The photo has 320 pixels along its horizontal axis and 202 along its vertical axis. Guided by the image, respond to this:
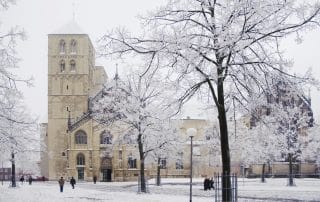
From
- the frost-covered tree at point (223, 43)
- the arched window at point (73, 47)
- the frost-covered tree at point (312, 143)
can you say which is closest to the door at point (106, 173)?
the arched window at point (73, 47)

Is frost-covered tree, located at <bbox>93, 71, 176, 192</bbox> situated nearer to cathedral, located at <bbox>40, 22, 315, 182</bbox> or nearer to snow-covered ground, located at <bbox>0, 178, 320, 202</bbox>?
snow-covered ground, located at <bbox>0, 178, 320, 202</bbox>

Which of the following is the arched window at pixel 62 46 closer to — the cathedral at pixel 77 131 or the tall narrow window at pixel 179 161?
the cathedral at pixel 77 131

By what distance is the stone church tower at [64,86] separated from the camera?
87250mm

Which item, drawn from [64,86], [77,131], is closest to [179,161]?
[77,131]

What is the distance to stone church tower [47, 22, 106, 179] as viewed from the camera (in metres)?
87.2

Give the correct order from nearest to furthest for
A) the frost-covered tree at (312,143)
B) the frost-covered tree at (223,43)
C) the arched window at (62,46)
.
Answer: the frost-covered tree at (223,43)
the frost-covered tree at (312,143)
the arched window at (62,46)

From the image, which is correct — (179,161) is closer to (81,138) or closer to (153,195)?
(81,138)

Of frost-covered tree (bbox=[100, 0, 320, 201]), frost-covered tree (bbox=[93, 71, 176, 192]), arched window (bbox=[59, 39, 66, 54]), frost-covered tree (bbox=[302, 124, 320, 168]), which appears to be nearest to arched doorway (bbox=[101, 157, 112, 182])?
arched window (bbox=[59, 39, 66, 54])

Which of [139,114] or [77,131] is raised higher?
[139,114]

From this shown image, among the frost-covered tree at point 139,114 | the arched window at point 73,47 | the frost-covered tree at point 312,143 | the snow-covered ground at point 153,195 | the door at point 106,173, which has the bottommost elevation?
the door at point 106,173

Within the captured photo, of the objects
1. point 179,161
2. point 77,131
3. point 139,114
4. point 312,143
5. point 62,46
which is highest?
point 62,46

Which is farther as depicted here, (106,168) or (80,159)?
(106,168)

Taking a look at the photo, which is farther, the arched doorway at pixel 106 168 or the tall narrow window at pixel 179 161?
the arched doorway at pixel 106 168

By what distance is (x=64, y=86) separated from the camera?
8781 centimetres
